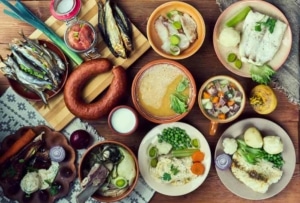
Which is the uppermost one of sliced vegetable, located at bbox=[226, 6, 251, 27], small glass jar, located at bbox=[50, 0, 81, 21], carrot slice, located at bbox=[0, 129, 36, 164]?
small glass jar, located at bbox=[50, 0, 81, 21]

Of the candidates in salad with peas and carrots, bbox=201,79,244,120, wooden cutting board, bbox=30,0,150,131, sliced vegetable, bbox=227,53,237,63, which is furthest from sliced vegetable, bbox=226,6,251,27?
wooden cutting board, bbox=30,0,150,131

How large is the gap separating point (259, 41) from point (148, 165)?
26.6 inches

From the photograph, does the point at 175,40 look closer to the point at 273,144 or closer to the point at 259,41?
the point at 259,41

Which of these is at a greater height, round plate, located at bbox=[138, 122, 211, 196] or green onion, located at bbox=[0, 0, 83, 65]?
green onion, located at bbox=[0, 0, 83, 65]

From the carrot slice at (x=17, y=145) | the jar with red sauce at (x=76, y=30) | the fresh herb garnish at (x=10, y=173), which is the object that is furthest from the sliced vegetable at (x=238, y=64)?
the fresh herb garnish at (x=10, y=173)

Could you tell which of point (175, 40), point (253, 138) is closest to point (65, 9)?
point (175, 40)

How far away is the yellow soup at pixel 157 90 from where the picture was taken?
9.33ft

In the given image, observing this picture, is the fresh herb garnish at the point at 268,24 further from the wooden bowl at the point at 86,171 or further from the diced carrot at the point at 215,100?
the wooden bowl at the point at 86,171

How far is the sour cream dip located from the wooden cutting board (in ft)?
0.42

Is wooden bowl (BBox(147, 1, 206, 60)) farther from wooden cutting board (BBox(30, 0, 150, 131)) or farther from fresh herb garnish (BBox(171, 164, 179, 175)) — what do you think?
fresh herb garnish (BBox(171, 164, 179, 175))

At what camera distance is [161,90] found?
2850 millimetres

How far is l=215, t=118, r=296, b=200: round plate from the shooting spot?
2820mm

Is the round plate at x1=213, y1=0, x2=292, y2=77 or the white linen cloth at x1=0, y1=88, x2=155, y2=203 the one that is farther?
the white linen cloth at x1=0, y1=88, x2=155, y2=203

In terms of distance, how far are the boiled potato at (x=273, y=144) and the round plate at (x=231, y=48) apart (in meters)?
0.27
